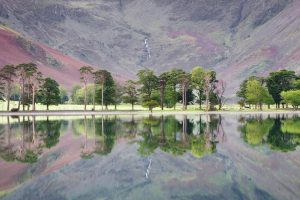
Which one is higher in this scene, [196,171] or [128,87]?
[128,87]

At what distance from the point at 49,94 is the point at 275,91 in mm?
75022

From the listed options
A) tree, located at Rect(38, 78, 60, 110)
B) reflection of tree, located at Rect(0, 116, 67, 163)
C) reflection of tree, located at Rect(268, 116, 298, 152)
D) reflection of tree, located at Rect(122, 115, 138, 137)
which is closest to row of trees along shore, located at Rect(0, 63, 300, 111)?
tree, located at Rect(38, 78, 60, 110)

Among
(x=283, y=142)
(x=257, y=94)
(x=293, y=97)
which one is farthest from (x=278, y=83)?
(x=283, y=142)

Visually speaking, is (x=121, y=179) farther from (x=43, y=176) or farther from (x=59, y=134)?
(x=59, y=134)

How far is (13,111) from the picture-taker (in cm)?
12581

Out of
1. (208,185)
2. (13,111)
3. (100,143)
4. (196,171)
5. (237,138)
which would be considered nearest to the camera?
(208,185)

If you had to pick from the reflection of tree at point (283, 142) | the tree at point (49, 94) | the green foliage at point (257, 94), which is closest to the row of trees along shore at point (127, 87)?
the tree at point (49, 94)

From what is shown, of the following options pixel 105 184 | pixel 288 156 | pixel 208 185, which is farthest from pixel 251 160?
pixel 105 184

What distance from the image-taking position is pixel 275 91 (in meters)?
164

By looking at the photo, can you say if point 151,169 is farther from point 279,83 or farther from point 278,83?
point 279,83

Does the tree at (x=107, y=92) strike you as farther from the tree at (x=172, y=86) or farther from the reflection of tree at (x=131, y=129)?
the reflection of tree at (x=131, y=129)

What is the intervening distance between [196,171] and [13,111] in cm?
10424

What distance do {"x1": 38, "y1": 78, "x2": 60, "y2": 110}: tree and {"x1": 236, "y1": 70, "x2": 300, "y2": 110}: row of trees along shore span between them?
194 ft

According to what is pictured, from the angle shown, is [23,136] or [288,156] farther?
[23,136]
